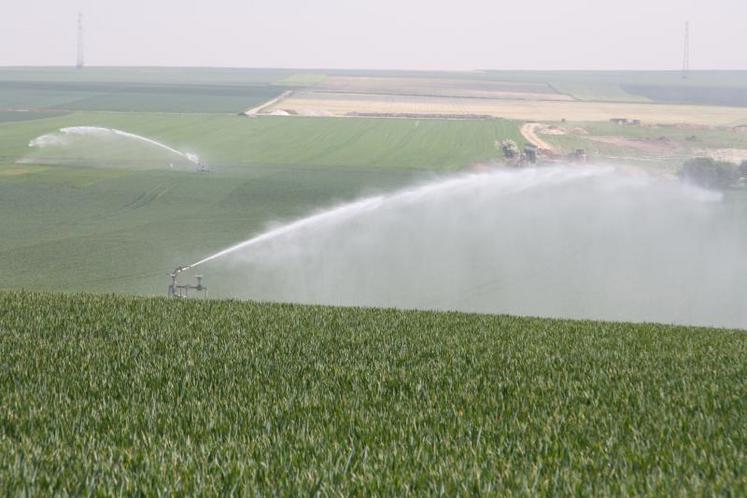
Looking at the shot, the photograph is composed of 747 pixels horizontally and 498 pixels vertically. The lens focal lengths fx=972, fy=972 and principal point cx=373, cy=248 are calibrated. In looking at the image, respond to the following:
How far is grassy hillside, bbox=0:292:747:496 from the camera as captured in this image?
7.84 meters

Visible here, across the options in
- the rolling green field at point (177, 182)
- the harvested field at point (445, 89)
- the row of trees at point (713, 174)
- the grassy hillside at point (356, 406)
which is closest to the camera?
the grassy hillside at point (356, 406)

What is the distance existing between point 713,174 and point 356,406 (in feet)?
165

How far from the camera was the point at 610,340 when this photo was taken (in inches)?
658

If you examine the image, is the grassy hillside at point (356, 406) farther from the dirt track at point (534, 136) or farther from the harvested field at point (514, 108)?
the harvested field at point (514, 108)

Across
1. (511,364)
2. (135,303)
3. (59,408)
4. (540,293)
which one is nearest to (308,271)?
(540,293)

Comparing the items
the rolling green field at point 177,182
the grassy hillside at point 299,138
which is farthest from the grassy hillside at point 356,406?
the grassy hillside at point 299,138

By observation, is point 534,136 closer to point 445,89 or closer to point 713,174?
point 713,174

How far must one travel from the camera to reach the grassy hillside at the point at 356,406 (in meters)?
7.84

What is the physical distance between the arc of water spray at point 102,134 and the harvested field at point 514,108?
31.2 m

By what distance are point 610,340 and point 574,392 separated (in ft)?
16.7

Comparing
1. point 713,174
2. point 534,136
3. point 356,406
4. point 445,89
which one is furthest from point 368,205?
point 445,89

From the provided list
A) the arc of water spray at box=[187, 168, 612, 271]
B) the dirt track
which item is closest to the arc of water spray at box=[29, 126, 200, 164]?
the arc of water spray at box=[187, 168, 612, 271]

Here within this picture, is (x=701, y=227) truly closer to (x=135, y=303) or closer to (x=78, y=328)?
(x=135, y=303)

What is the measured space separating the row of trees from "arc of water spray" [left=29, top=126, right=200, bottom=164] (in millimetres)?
34680
